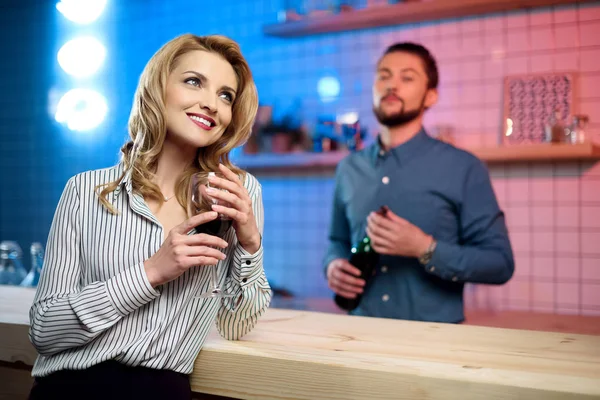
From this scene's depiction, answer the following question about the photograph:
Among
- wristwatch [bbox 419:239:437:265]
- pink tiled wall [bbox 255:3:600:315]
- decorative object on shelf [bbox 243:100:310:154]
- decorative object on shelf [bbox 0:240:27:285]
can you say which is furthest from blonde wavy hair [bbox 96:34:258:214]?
decorative object on shelf [bbox 243:100:310:154]

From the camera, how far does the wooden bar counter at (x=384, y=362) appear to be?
1107 mm

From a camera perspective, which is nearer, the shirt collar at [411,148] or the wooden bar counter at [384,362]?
the wooden bar counter at [384,362]

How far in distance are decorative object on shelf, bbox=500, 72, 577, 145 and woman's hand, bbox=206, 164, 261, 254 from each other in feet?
6.90

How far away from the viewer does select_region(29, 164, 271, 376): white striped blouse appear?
1.26 m

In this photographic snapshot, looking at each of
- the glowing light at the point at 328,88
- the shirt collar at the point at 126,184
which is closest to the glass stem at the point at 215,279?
the shirt collar at the point at 126,184

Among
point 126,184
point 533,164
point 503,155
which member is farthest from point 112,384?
point 533,164

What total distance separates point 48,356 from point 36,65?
13.2ft

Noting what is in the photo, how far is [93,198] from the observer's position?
138 centimetres

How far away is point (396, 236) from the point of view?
212 centimetres

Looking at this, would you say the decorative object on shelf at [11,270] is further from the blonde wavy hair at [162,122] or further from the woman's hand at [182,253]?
the woman's hand at [182,253]

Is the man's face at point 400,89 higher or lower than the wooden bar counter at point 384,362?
higher

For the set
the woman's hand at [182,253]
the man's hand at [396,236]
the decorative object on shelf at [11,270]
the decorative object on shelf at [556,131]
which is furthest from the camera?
the decorative object on shelf at [556,131]

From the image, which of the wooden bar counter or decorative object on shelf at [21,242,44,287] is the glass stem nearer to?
the wooden bar counter

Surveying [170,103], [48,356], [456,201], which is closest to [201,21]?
[456,201]
